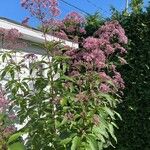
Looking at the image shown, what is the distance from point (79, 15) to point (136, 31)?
4233 mm

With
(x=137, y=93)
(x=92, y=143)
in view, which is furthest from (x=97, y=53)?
(x=137, y=93)

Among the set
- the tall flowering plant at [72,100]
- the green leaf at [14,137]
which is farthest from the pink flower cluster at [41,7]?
the green leaf at [14,137]

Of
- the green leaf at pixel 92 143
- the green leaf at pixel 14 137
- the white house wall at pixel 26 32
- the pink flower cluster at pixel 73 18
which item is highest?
the white house wall at pixel 26 32

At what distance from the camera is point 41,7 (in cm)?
597

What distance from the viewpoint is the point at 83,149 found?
5.29 metres

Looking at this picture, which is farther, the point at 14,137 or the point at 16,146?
the point at 14,137

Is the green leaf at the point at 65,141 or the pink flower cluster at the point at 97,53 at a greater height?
the pink flower cluster at the point at 97,53

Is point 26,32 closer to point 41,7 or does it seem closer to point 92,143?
point 41,7

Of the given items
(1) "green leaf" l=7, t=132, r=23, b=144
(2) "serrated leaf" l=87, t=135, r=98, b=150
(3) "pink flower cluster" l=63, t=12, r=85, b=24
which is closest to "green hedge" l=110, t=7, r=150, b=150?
(3) "pink flower cluster" l=63, t=12, r=85, b=24

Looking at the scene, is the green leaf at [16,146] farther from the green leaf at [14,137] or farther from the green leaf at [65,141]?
the green leaf at [65,141]

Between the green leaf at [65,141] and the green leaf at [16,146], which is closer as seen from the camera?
the green leaf at [16,146]

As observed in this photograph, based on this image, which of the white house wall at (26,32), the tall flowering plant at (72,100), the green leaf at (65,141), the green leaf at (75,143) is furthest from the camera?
the white house wall at (26,32)

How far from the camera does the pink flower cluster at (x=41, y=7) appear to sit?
5.94 metres

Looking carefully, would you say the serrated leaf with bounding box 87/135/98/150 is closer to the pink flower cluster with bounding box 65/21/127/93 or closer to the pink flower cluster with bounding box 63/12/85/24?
the pink flower cluster with bounding box 65/21/127/93
